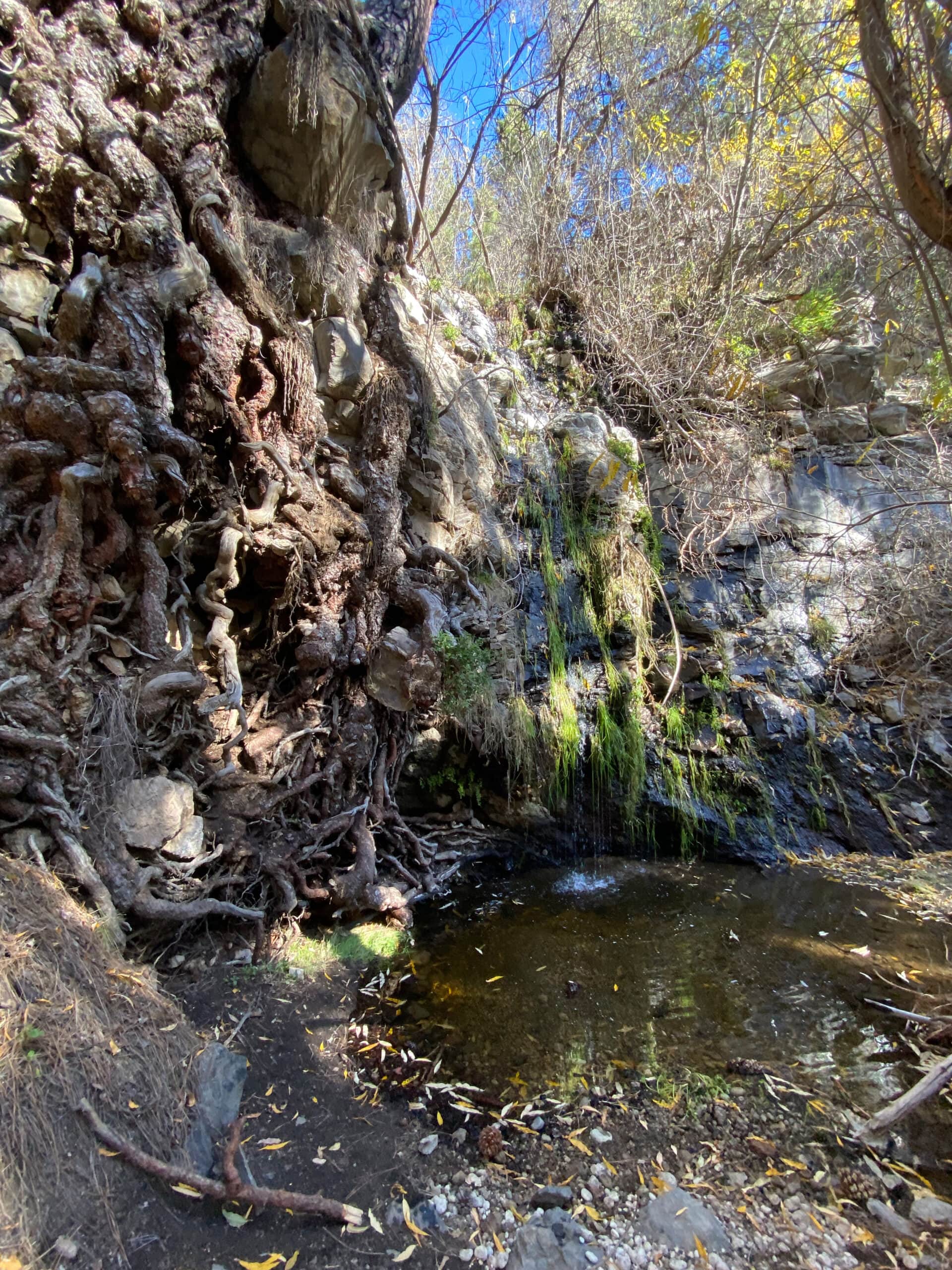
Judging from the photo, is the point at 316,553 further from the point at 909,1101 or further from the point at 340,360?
the point at 909,1101

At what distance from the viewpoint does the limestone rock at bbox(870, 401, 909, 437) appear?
7.40 m

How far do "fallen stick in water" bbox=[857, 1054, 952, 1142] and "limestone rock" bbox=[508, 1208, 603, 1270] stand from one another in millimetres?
1159

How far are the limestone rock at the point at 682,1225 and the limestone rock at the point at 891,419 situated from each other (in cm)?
814

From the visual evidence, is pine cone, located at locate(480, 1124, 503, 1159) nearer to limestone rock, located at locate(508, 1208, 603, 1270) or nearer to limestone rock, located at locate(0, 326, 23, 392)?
limestone rock, located at locate(508, 1208, 603, 1270)

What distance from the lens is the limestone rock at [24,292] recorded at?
3104 millimetres

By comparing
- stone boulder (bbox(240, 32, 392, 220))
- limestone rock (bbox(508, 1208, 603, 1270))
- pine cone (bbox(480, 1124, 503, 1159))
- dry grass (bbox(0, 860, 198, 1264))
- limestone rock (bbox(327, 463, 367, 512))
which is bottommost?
pine cone (bbox(480, 1124, 503, 1159))

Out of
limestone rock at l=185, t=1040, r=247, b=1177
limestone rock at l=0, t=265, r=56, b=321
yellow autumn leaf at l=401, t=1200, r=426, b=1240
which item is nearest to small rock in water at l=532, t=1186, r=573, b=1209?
yellow autumn leaf at l=401, t=1200, r=426, b=1240

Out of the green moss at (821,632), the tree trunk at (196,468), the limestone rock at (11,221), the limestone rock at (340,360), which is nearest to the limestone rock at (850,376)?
the green moss at (821,632)

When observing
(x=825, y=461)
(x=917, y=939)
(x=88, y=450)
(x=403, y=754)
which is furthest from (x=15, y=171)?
(x=825, y=461)

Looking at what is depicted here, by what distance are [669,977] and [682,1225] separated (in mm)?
Answer: 1469

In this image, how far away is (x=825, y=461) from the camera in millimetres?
7367

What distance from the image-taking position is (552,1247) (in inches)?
69.8

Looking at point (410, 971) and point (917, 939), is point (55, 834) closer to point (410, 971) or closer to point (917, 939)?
point (410, 971)

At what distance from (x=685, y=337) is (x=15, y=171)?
634 cm
